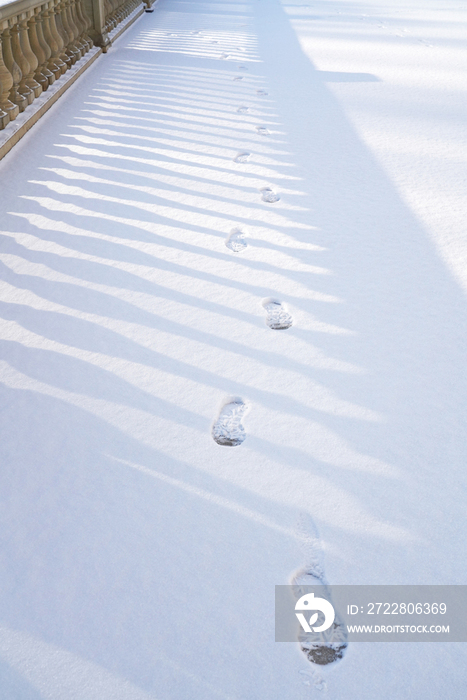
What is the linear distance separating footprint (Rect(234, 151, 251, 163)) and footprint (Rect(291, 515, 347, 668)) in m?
2.14

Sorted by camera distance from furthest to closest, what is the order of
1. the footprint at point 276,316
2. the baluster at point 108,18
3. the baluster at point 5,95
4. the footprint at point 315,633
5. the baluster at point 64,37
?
the baluster at point 108,18 < the baluster at point 64,37 < the baluster at point 5,95 < the footprint at point 276,316 < the footprint at point 315,633

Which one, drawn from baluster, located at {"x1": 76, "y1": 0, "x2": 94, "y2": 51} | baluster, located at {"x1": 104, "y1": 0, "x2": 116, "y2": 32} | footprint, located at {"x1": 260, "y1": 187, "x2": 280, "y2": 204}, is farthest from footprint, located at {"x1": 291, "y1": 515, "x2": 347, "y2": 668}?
baluster, located at {"x1": 104, "y1": 0, "x2": 116, "y2": 32}

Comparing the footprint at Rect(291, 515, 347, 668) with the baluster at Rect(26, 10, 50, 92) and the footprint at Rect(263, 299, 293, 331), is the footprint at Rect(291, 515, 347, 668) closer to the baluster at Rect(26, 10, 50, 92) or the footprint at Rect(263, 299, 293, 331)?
the footprint at Rect(263, 299, 293, 331)

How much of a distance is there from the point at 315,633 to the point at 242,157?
241cm

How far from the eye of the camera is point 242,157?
9.32ft

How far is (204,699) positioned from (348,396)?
2.53ft

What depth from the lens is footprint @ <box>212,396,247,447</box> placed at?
1.27m

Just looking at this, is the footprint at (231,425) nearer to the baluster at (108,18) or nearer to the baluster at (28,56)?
the baluster at (28,56)

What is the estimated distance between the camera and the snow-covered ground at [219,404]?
0.93 meters

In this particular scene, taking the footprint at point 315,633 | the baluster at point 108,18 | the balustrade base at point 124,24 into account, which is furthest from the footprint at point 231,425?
the baluster at point 108,18

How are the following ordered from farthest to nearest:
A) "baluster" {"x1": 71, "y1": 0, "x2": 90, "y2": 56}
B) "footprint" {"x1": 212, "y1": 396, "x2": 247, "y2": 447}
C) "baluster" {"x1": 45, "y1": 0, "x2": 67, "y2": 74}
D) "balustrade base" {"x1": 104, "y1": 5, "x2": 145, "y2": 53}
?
"balustrade base" {"x1": 104, "y1": 5, "x2": 145, "y2": 53}
"baluster" {"x1": 71, "y1": 0, "x2": 90, "y2": 56}
"baluster" {"x1": 45, "y1": 0, "x2": 67, "y2": 74}
"footprint" {"x1": 212, "y1": 396, "x2": 247, "y2": 447}

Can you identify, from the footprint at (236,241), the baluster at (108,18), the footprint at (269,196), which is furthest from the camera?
the baluster at (108,18)

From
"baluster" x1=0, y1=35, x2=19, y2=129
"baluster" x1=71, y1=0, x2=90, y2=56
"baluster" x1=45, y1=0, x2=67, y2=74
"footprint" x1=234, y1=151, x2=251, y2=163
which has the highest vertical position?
"baluster" x1=71, y1=0, x2=90, y2=56

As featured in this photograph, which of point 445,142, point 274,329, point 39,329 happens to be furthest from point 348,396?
point 445,142
